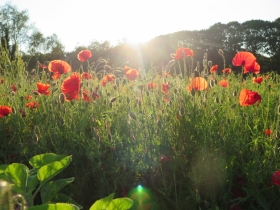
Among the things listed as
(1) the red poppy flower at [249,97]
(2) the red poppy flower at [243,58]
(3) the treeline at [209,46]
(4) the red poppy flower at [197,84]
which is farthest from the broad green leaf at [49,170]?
(3) the treeline at [209,46]

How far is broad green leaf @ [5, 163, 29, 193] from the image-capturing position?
106cm

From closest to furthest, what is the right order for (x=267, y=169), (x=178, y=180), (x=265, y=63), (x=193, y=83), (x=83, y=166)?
(x=267, y=169) → (x=178, y=180) → (x=83, y=166) → (x=193, y=83) → (x=265, y=63)

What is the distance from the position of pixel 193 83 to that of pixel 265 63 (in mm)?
7773

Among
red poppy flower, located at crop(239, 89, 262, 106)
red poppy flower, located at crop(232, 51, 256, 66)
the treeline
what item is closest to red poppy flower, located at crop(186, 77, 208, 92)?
red poppy flower, located at crop(239, 89, 262, 106)

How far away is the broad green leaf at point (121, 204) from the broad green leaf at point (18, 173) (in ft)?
1.00

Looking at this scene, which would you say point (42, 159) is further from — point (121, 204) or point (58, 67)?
point (58, 67)

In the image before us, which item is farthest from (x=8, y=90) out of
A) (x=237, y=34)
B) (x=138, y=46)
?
(x=237, y=34)

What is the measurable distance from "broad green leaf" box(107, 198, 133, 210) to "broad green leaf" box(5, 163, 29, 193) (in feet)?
1.00

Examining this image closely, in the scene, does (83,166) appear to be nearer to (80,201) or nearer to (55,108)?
(80,201)

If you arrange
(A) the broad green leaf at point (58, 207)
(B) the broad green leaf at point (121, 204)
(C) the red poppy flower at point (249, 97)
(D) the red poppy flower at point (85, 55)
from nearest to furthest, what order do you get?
1. (A) the broad green leaf at point (58, 207)
2. (B) the broad green leaf at point (121, 204)
3. (C) the red poppy flower at point (249, 97)
4. (D) the red poppy flower at point (85, 55)

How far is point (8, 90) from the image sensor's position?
3293 millimetres

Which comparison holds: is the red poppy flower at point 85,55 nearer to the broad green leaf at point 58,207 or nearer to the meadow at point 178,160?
the meadow at point 178,160

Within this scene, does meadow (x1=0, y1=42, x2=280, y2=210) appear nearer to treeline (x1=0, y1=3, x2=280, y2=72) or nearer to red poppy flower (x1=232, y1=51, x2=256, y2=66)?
red poppy flower (x1=232, y1=51, x2=256, y2=66)

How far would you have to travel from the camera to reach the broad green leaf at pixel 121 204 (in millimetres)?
891
